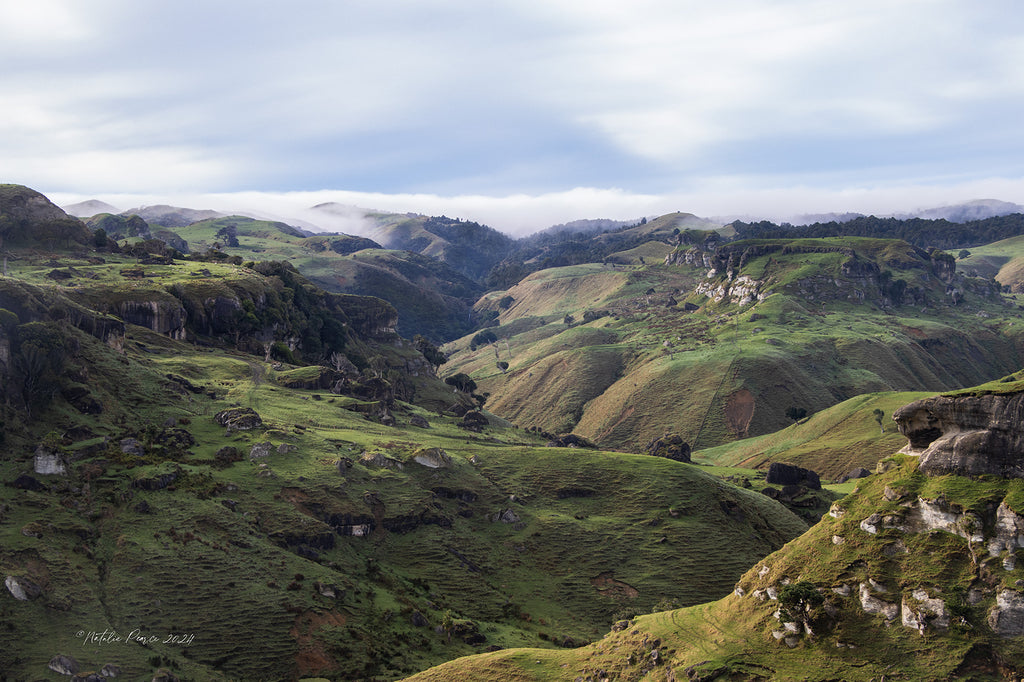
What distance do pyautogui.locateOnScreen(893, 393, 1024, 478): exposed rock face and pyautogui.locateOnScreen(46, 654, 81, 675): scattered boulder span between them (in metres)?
68.4

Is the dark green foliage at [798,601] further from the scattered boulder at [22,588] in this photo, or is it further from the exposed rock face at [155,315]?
the exposed rock face at [155,315]

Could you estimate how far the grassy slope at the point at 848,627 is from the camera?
43.9 meters

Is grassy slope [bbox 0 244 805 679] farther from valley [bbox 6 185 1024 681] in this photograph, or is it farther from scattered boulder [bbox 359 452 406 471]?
scattered boulder [bbox 359 452 406 471]

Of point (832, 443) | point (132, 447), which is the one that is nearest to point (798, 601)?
point (132, 447)

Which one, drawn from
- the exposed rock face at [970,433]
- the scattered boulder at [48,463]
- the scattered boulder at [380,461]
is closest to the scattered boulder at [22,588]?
the scattered boulder at [48,463]

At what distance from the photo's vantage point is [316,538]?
298 feet

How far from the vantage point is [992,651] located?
42594 millimetres

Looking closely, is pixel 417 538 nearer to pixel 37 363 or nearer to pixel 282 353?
pixel 37 363

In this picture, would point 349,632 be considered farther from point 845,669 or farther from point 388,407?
point 388,407

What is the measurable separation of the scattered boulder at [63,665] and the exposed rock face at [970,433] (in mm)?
68436

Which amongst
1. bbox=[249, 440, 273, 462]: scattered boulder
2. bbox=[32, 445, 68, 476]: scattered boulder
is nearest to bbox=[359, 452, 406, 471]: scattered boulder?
bbox=[249, 440, 273, 462]: scattered boulder

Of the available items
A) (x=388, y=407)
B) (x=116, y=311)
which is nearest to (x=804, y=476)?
(x=388, y=407)

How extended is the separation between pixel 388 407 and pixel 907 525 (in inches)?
4574

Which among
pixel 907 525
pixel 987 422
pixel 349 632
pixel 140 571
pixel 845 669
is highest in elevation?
pixel 987 422
